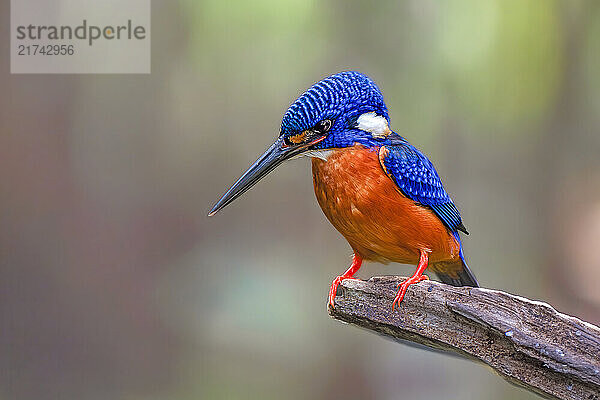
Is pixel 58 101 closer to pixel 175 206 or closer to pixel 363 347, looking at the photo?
pixel 175 206

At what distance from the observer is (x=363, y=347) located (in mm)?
2760

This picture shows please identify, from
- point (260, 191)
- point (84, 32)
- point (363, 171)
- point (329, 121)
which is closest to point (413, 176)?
point (363, 171)

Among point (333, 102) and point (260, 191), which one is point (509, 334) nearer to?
point (333, 102)

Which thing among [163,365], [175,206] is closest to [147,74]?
[175,206]

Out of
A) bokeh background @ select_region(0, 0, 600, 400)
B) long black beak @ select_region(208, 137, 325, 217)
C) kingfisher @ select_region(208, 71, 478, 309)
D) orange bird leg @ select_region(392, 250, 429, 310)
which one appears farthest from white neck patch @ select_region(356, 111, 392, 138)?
bokeh background @ select_region(0, 0, 600, 400)

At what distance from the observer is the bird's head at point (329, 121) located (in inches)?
49.9

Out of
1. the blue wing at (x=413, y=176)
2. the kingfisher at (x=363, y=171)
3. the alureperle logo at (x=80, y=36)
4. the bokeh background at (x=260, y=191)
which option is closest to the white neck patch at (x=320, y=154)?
the kingfisher at (x=363, y=171)

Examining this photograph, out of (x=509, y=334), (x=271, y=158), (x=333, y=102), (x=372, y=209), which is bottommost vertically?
(x=509, y=334)

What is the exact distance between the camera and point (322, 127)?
1.29 m

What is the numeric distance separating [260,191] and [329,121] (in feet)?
5.18

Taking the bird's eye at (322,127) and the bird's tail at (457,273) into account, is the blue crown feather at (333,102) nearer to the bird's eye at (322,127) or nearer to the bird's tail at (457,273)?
the bird's eye at (322,127)

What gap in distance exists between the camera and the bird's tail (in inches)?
60.2

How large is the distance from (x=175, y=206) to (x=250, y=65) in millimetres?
689

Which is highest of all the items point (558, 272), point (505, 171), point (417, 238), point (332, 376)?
point (505, 171)
